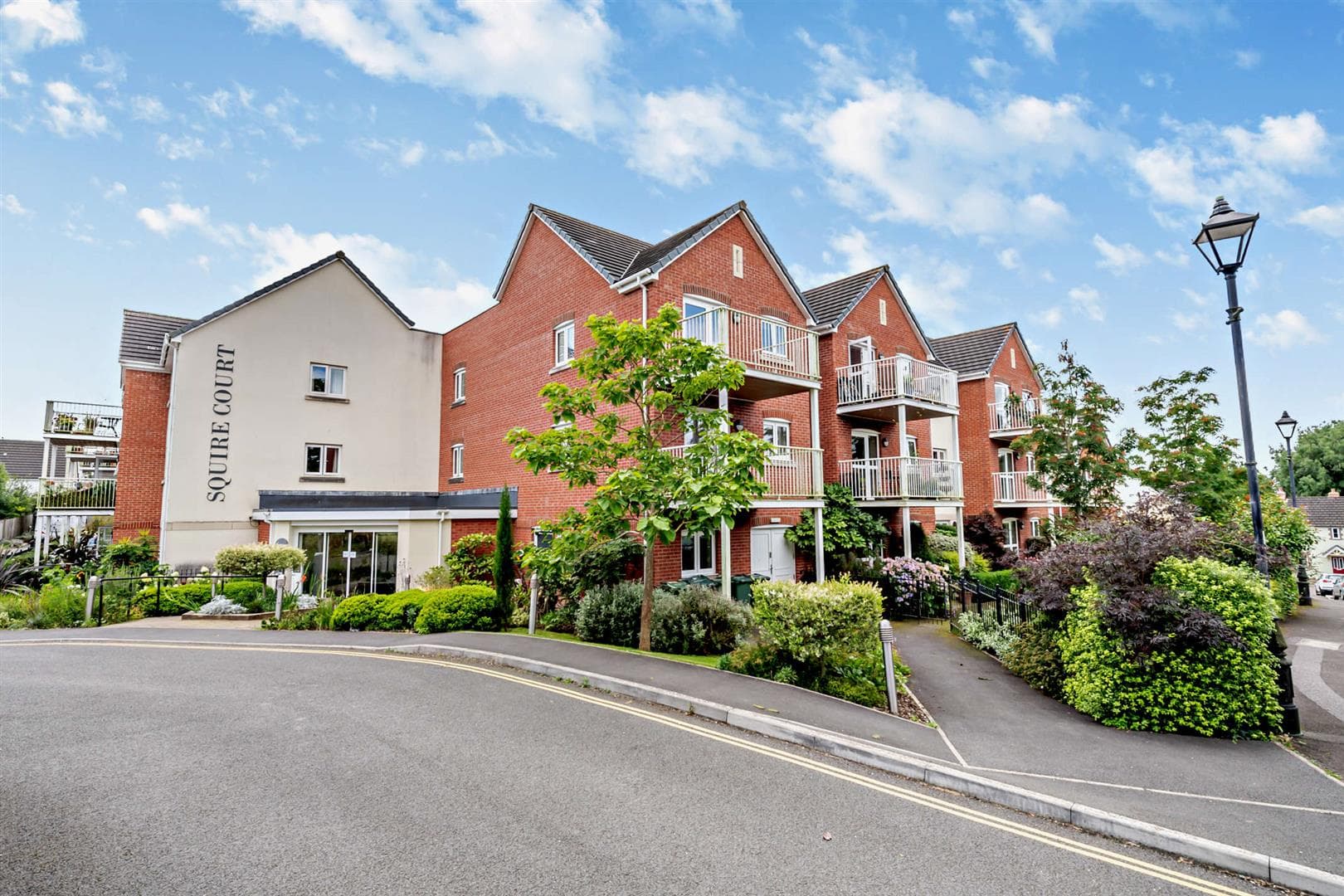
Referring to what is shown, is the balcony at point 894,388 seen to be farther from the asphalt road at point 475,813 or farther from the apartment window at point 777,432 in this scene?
the asphalt road at point 475,813

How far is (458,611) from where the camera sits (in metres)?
12.8

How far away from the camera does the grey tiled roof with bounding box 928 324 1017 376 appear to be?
2659 cm

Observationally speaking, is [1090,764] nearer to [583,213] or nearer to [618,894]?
[618,894]

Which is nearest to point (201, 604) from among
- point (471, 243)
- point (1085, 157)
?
point (471, 243)

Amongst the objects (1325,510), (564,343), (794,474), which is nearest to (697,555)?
(794,474)

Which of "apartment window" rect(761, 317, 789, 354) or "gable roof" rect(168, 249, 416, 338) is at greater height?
"gable roof" rect(168, 249, 416, 338)

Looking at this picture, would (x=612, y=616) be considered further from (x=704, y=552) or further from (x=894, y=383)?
(x=894, y=383)

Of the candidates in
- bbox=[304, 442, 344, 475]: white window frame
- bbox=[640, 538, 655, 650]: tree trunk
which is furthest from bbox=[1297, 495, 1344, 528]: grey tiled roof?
bbox=[304, 442, 344, 475]: white window frame

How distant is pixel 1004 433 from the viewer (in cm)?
2581

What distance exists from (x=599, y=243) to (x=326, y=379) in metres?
10.2

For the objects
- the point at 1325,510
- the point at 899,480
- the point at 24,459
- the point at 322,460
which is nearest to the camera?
the point at 899,480

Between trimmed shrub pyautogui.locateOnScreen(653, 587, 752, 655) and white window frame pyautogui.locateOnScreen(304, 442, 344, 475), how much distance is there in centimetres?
1439

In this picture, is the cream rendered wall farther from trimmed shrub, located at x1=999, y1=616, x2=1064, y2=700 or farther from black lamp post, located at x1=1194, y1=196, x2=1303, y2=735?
black lamp post, located at x1=1194, y1=196, x2=1303, y2=735

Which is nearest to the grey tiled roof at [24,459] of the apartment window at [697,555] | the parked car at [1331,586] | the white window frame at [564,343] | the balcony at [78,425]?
the balcony at [78,425]
